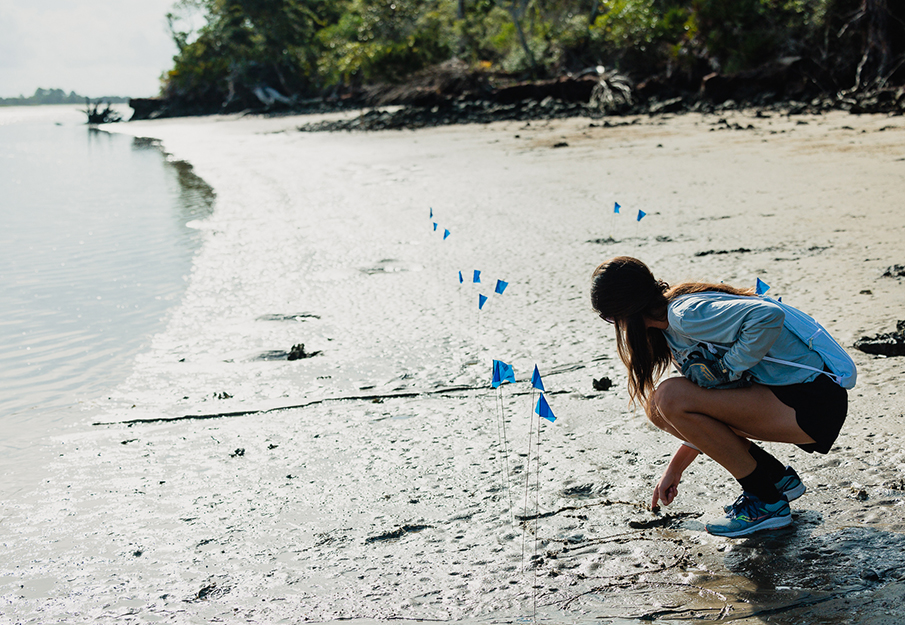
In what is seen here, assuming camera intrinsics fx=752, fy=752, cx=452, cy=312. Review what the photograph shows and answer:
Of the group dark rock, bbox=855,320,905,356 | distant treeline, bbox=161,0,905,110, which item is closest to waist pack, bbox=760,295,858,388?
dark rock, bbox=855,320,905,356

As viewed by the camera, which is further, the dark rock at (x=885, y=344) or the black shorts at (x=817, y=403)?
the dark rock at (x=885, y=344)

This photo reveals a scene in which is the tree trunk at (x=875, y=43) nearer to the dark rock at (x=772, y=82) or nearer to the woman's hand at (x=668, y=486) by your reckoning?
the dark rock at (x=772, y=82)

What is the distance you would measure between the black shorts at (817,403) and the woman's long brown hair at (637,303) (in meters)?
0.36

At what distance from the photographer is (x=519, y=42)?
3084cm

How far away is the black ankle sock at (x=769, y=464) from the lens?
2.67 m

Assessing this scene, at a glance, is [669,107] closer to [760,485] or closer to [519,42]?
[519,42]

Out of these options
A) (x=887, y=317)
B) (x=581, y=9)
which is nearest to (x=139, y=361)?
(x=887, y=317)

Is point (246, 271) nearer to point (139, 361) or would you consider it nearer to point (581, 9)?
point (139, 361)

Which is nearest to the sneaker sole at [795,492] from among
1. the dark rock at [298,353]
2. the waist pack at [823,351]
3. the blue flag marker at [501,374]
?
the waist pack at [823,351]

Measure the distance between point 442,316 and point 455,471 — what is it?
233cm

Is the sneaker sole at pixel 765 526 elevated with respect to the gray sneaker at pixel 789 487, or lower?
lower

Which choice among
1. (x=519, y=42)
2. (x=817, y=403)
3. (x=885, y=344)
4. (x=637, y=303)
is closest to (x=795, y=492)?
(x=817, y=403)

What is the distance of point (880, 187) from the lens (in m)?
8.06

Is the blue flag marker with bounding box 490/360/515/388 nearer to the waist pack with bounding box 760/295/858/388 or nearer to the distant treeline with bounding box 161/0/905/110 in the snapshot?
the waist pack with bounding box 760/295/858/388
